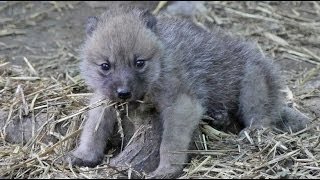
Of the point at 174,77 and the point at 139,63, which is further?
the point at 174,77

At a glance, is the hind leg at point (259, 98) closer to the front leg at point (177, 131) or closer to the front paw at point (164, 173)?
the front leg at point (177, 131)

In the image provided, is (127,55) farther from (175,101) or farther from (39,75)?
(39,75)

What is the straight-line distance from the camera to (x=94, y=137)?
545 centimetres

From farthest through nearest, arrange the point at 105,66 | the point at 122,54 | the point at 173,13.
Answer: the point at 173,13 → the point at 105,66 → the point at 122,54

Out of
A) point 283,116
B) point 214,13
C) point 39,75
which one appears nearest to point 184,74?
point 283,116

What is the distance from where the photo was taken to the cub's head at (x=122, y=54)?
524 centimetres

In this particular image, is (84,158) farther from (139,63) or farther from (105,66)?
(139,63)

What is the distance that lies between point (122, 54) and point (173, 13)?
4358 mm

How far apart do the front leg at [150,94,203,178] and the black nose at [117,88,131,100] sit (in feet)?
1.42

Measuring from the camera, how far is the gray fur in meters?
5.27

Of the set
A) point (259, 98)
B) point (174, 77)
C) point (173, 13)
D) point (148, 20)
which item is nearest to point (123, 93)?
point (174, 77)

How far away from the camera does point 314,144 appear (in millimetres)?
5586

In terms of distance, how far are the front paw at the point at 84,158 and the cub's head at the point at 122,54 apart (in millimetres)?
474

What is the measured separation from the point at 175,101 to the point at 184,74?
38 cm
